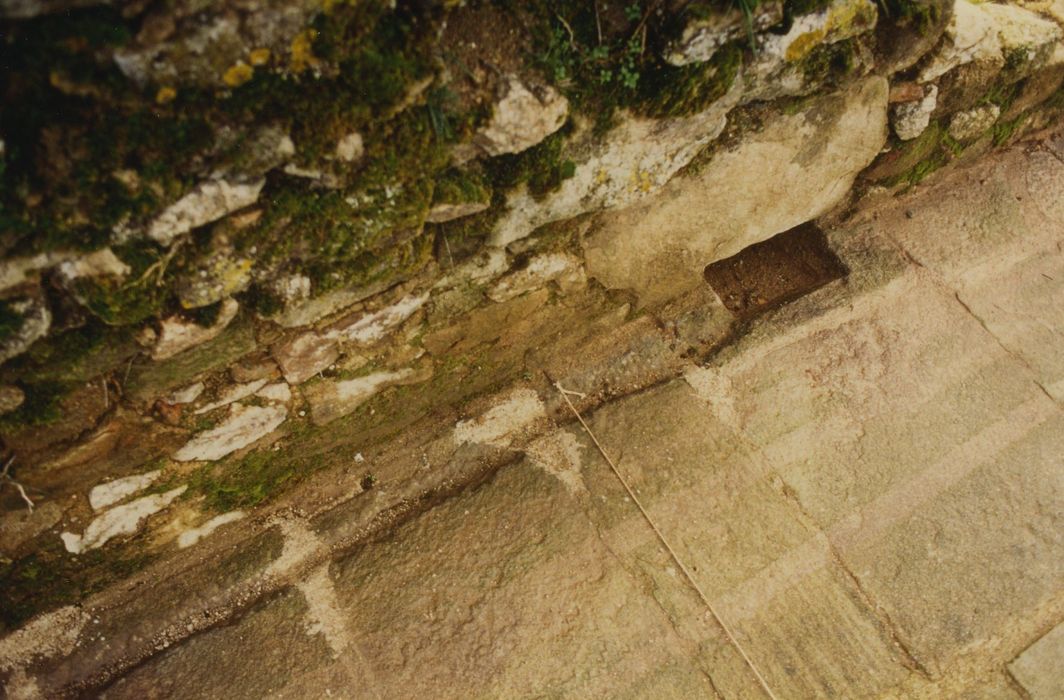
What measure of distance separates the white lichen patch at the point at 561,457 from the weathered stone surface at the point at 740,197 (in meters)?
0.56

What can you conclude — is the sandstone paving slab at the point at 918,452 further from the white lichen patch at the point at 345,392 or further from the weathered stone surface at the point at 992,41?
the white lichen patch at the point at 345,392

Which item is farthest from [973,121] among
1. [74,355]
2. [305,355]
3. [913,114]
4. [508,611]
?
[74,355]

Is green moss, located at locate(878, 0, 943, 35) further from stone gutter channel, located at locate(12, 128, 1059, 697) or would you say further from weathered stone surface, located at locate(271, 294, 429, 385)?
weathered stone surface, located at locate(271, 294, 429, 385)

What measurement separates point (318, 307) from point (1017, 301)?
2691 mm

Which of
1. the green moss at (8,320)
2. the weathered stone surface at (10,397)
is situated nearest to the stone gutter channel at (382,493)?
the weathered stone surface at (10,397)

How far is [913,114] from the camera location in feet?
7.40

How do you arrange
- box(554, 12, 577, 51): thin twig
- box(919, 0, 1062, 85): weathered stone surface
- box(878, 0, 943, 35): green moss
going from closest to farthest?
box(554, 12, 577, 51): thin twig → box(878, 0, 943, 35): green moss → box(919, 0, 1062, 85): weathered stone surface

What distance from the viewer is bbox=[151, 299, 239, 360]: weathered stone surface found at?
54.5 inches

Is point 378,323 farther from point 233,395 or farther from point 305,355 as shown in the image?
point 233,395

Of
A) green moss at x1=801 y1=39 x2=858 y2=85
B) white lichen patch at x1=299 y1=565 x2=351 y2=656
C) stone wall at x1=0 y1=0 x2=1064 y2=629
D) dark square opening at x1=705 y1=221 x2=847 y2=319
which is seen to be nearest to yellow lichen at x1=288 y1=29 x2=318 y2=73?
stone wall at x1=0 y1=0 x2=1064 y2=629

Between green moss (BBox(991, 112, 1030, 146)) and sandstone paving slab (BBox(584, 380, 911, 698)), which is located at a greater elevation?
green moss (BBox(991, 112, 1030, 146))

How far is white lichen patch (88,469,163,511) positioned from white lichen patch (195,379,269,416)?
0.24m

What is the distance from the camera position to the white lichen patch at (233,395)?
5.36 feet

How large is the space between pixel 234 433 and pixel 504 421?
876 millimetres
